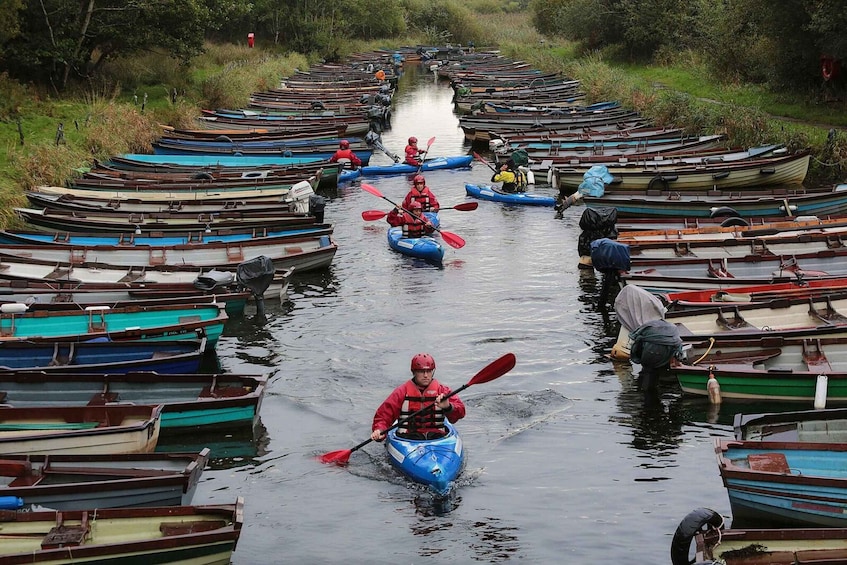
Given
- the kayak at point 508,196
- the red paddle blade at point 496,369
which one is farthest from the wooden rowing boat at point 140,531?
the kayak at point 508,196

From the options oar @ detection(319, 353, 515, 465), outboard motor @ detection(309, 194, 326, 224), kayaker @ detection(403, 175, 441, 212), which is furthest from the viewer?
outboard motor @ detection(309, 194, 326, 224)

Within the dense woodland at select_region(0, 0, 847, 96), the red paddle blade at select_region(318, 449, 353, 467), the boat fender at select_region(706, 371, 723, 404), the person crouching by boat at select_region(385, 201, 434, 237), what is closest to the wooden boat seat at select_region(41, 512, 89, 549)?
the red paddle blade at select_region(318, 449, 353, 467)

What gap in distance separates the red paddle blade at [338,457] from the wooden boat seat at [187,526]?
3884 mm

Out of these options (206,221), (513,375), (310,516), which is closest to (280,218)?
(206,221)

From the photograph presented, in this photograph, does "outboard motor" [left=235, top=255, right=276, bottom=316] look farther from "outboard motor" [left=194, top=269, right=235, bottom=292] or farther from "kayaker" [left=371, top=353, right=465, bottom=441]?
"kayaker" [left=371, top=353, right=465, bottom=441]

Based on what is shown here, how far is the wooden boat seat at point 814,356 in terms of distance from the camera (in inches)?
637

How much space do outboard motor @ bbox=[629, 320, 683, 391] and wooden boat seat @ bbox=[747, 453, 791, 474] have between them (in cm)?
378

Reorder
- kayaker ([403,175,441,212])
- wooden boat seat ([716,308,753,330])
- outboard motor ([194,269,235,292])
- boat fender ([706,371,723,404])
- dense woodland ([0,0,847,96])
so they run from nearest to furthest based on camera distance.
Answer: boat fender ([706,371,723,404])
wooden boat seat ([716,308,753,330])
outboard motor ([194,269,235,292])
kayaker ([403,175,441,212])
dense woodland ([0,0,847,96])

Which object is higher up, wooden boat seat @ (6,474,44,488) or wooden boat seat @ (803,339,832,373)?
wooden boat seat @ (803,339,832,373)

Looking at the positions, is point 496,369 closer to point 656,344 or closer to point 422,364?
point 422,364

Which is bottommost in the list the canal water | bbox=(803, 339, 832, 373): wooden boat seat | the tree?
the canal water

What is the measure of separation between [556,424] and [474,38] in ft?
293

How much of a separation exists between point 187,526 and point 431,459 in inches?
150

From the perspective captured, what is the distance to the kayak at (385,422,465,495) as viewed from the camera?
45.1 ft
